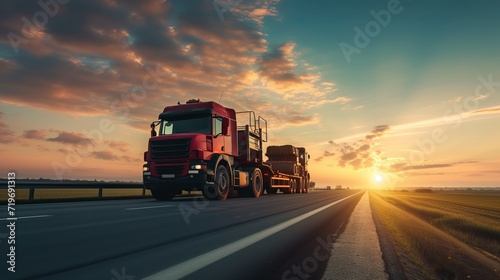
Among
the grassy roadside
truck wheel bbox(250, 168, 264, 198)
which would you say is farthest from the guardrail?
the grassy roadside

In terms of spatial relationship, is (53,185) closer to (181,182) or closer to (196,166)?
(181,182)

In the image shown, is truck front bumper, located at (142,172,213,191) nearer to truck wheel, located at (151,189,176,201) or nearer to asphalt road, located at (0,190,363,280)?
truck wheel, located at (151,189,176,201)

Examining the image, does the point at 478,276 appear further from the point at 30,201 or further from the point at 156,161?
the point at 30,201

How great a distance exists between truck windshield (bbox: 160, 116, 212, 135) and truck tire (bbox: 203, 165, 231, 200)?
1878 mm

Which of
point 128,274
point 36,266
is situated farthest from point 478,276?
point 36,266

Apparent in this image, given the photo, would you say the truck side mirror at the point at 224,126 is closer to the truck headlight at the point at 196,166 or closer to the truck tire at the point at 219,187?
the truck tire at the point at 219,187

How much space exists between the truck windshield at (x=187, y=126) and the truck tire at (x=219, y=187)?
188 centimetres

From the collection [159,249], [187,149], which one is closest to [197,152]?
[187,149]

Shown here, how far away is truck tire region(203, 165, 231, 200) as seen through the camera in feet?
48.9

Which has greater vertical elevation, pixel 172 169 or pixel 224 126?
pixel 224 126

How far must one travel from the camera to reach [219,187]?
15344mm

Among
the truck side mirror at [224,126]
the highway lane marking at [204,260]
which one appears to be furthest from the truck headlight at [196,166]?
the highway lane marking at [204,260]

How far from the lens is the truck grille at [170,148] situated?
14.4m

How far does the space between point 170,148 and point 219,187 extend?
8.84 feet
